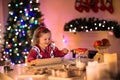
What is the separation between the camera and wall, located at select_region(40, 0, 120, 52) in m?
5.53

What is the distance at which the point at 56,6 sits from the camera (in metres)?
6.29

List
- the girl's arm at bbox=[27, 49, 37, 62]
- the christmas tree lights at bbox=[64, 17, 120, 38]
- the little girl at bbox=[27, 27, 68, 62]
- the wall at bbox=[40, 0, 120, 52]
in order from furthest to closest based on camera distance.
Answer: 1. the wall at bbox=[40, 0, 120, 52]
2. the christmas tree lights at bbox=[64, 17, 120, 38]
3. the little girl at bbox=[27, 27, 68, 62]
4. the girl's arm at bbox=[27, 49, 37, 62]

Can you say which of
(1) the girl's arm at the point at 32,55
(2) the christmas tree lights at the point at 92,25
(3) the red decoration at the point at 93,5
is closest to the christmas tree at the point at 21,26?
(2) the christmas tree lights at the point at 92,25

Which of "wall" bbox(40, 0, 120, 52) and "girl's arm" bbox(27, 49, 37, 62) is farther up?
"wall" bbox(40, 0, 120, 52)

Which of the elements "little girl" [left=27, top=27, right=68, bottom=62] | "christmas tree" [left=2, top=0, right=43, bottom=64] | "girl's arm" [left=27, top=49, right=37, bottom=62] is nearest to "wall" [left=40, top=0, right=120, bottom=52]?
"christmas tree" [left=2, top=0, right=43, bottom=64]

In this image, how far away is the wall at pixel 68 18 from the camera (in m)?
5.53

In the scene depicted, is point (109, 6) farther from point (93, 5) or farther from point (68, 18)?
point (68, 18)

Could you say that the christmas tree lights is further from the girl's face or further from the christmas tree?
the girl's face

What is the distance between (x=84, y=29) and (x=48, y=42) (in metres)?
3.00

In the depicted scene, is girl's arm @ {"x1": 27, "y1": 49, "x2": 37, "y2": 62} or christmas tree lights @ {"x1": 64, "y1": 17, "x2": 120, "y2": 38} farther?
christmas tree lights @ {"x1": 64, "y1": 17, "x2": 120, "y2": 38}

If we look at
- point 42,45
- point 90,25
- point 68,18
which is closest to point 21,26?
point 68,18

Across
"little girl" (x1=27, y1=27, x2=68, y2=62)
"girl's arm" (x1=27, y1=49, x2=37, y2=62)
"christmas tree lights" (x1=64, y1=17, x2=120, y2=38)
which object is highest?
"christmas tree lights" (x1=64, y1=17, x2=120, y2=38)

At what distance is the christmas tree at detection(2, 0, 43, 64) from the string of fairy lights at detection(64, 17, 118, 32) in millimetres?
799

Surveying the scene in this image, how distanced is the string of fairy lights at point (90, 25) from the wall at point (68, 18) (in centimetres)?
14
